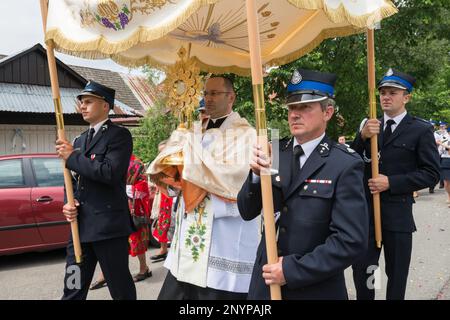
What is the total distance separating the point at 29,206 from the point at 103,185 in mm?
3058

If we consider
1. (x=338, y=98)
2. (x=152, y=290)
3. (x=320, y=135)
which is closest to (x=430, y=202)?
(x=338, y=98)

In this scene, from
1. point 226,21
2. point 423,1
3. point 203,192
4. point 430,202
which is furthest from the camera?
point 430,202

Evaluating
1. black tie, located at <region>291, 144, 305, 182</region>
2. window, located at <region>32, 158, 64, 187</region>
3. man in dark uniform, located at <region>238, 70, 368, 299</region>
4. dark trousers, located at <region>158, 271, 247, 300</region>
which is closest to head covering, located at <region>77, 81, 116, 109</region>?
dark trousers, located at <region>158, 271, 247, 300</region>

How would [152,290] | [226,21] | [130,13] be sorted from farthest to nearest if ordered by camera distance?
1. [152,290]
2. [226,21]
3. [130,13]

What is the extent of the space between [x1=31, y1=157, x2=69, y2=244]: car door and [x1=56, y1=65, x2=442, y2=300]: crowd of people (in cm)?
286

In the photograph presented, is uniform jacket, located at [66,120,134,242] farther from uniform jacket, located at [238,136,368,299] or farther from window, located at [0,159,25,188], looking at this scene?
window, located at [0,159,25,188]

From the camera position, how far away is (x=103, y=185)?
342 cm

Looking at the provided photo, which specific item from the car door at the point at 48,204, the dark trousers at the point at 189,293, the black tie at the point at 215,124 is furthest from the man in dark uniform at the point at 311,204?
the car door at the point at 48,204

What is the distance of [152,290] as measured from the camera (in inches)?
201

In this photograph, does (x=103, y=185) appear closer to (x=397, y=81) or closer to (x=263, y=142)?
(x=263, y=142)

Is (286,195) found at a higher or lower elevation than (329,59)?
lower

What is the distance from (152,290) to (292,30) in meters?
3.26

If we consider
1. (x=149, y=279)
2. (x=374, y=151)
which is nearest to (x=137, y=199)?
(x=149, y=279)

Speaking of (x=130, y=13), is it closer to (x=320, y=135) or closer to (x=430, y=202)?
(x=320, y=135)
